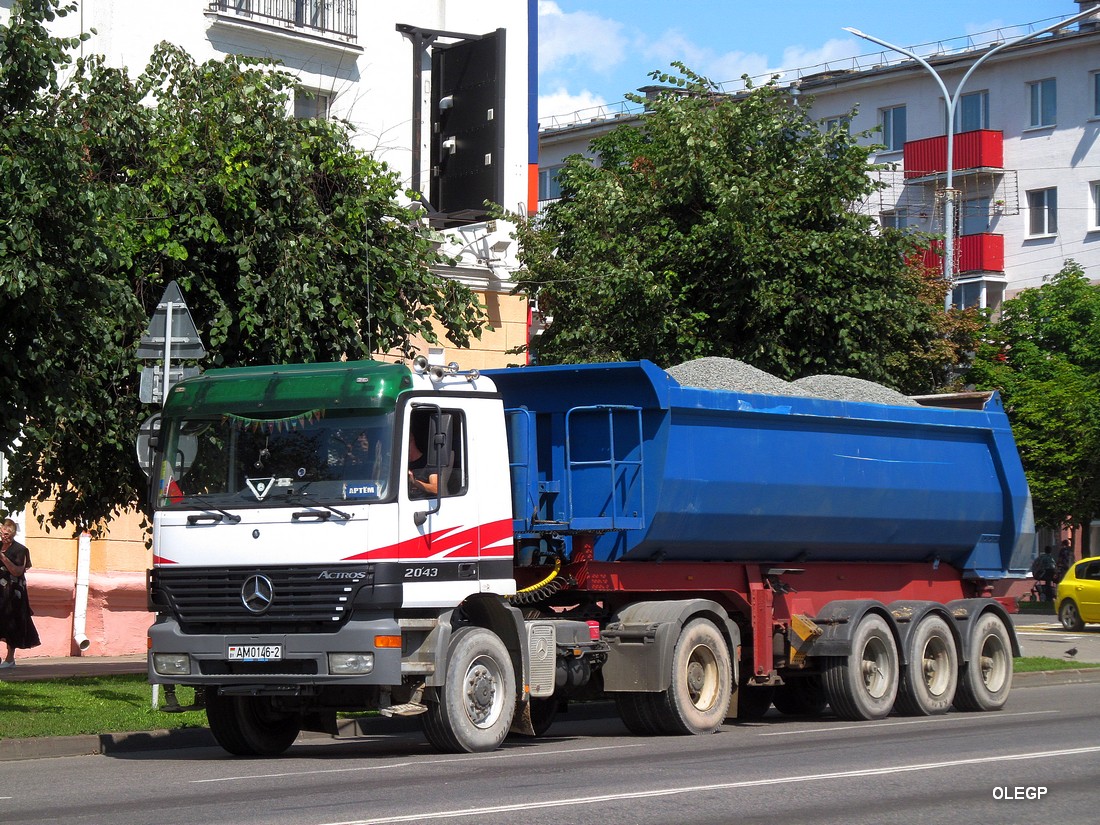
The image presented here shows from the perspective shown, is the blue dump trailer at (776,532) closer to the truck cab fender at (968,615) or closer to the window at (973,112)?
the truck cab fender at (968,615)

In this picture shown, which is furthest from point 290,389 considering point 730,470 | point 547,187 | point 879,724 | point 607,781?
point 547,187

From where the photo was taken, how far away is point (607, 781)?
10688 millimetres

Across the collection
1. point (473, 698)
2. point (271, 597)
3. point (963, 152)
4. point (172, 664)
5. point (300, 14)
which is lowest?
point (473, 698)

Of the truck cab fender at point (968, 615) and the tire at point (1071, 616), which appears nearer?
the truck cab fender at point (968, 615)

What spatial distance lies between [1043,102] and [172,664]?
163ft

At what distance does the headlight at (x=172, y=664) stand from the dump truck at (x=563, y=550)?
34 mm

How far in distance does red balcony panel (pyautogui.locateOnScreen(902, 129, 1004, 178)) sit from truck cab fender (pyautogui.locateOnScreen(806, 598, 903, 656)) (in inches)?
1647

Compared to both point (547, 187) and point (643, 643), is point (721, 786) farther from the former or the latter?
point (547, 187)

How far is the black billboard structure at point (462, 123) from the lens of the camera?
26266 mm

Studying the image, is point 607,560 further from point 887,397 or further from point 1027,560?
point 1027,560

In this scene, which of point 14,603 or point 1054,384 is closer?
point 14,603

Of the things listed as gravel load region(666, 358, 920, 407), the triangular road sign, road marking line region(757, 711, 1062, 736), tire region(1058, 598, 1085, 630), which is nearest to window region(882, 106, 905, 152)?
tire region(1058, 598, 1085, 630)

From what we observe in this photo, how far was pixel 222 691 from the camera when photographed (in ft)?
40.9


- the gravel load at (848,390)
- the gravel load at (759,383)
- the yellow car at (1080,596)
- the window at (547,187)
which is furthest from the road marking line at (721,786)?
the window at (547,187)
